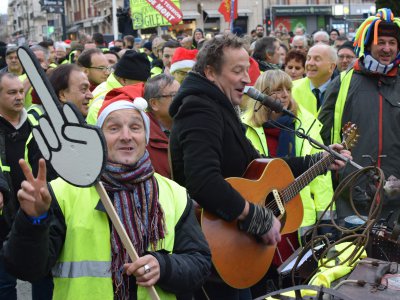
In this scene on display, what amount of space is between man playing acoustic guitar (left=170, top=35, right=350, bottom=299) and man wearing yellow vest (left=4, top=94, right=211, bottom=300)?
24.2 inches

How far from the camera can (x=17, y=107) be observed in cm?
455

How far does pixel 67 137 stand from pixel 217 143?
1170mm

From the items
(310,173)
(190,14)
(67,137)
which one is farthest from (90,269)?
(190,14)

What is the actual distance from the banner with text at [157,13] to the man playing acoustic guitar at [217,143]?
8489 mm

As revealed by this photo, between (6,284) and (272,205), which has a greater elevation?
(272,205)

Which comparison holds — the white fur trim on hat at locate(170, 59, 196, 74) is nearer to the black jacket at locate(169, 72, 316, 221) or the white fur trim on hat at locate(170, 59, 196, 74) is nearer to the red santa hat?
the red santa hat

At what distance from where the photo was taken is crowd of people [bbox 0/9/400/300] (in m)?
2.34

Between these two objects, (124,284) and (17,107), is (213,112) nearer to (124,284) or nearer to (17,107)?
(124,284)

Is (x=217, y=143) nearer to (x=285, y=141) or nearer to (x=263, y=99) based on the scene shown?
(x=263, y=99)

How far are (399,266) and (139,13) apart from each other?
411 inches

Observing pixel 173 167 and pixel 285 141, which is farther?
pixel 285 141

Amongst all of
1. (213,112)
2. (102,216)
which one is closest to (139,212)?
(102,216)

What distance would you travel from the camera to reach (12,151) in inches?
171

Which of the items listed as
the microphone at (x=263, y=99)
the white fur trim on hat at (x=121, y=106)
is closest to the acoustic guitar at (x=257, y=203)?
the microphone at (x=263, y=99)
